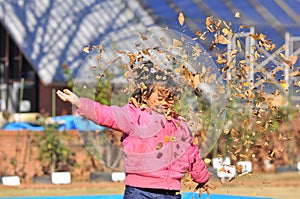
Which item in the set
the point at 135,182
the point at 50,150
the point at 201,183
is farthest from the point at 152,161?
the point at 50,150

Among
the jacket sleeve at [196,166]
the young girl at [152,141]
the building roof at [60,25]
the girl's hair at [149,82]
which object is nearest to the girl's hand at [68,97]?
the young girl at [152,141]

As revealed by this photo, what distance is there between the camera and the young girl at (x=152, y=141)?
5.34m

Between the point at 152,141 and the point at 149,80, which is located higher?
the point at 149,80

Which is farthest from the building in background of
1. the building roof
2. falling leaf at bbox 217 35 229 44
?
falling leaf at bbox 217 35 229 44

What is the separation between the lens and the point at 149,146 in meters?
5.38

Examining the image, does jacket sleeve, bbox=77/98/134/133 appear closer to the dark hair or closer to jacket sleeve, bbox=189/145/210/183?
the dark hair

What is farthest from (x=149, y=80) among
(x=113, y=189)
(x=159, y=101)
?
(x=113, y=189)

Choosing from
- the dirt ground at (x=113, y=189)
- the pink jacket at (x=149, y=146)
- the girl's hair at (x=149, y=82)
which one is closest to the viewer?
the pink jacket at (x=149, y=146)

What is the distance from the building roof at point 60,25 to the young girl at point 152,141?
11.8 metres

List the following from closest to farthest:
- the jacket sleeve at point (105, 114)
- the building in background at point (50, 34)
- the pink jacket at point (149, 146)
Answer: the jacket sleeve at point (105, 114) → the pink jacket at point (149, 146) → the building in background at point (50, 34)

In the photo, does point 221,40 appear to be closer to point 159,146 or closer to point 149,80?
point 149,80

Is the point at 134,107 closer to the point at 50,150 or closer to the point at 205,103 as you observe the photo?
the point at 205,103

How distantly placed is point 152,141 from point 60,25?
550 inches

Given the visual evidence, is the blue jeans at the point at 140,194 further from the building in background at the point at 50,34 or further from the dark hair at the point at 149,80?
the building in background at the point at 50,34
